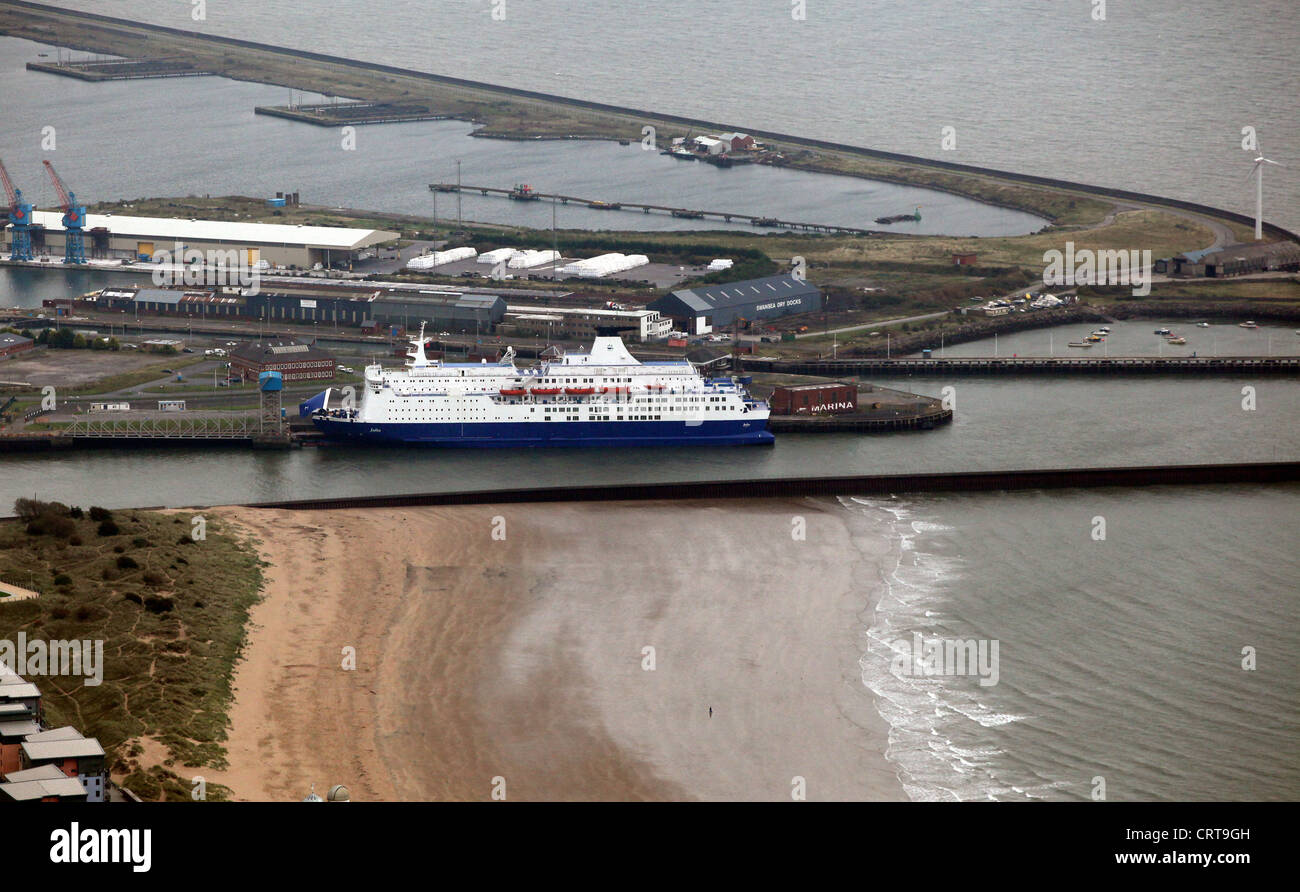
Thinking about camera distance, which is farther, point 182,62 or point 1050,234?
point 182,62

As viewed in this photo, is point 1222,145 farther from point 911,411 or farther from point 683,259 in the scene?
point 911,411

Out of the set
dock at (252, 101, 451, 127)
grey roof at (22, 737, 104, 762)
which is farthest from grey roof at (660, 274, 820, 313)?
dock at (252, 101, 451, 127)

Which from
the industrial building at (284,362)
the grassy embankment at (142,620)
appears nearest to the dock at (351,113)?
the industrial building at (284,362)

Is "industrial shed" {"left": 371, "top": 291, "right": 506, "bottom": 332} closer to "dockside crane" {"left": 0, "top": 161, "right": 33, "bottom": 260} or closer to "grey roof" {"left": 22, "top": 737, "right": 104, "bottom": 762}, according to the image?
"dockside crane" {"left": 0, "top": 161, "right": 33, "bottom": 260}

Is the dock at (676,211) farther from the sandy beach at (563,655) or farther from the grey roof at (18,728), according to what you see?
the grey roof at (18,728)

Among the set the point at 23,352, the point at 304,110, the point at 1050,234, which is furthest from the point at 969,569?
the point at 304,110

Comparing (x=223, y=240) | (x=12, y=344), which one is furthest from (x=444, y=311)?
(x=223, y=240)
